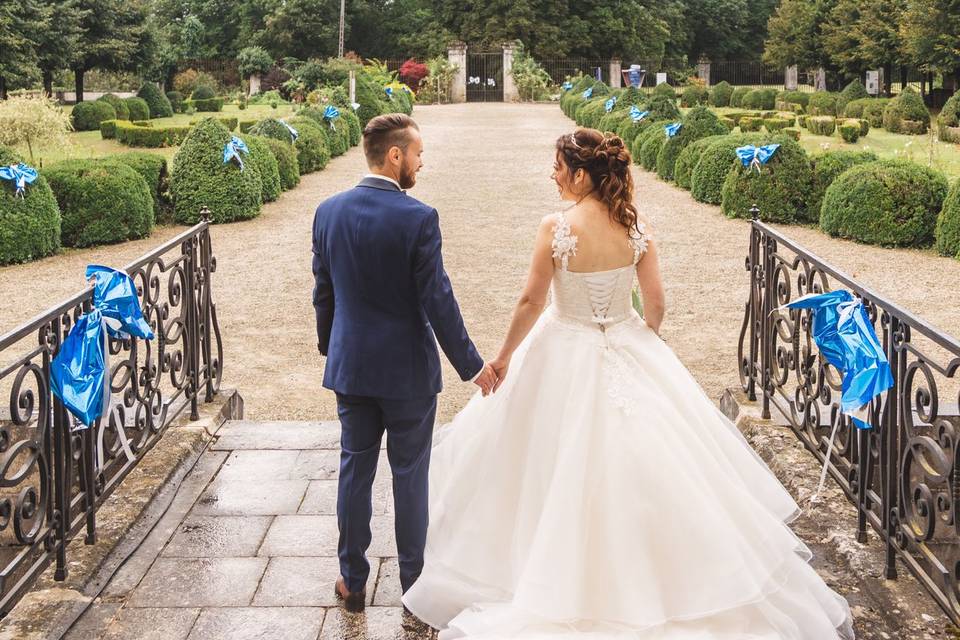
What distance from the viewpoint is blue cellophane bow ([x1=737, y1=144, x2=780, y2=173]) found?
14.2m

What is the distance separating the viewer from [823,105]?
38281 mm

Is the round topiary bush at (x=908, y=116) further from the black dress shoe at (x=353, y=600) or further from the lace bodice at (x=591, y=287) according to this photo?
the black dress shoe at (x=353, y=600)

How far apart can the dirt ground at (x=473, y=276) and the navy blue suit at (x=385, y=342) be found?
128 inches

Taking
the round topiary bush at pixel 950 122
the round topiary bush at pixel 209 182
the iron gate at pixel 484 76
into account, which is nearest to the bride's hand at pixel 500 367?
the round topiary bush at pixel 209 182

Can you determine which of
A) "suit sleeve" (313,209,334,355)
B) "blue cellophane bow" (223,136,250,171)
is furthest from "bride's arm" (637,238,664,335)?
"blue cellophane bow" (223,136,250,171)

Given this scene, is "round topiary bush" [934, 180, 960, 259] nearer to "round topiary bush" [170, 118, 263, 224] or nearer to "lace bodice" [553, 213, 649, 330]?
"round topiary bush" [170, 118, 263, 224]

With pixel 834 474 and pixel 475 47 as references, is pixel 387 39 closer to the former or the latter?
pixel 475 47

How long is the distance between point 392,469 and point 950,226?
32.8 ft

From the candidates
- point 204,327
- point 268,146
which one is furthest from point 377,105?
point 204,327

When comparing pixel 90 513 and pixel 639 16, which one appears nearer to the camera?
pixel 90 513

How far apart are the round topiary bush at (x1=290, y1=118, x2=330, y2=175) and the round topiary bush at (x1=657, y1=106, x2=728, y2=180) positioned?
6.41 m

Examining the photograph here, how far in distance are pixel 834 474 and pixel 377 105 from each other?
26.8m

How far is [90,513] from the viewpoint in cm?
411

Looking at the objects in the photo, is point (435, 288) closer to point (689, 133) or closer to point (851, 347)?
point (851, 347)
